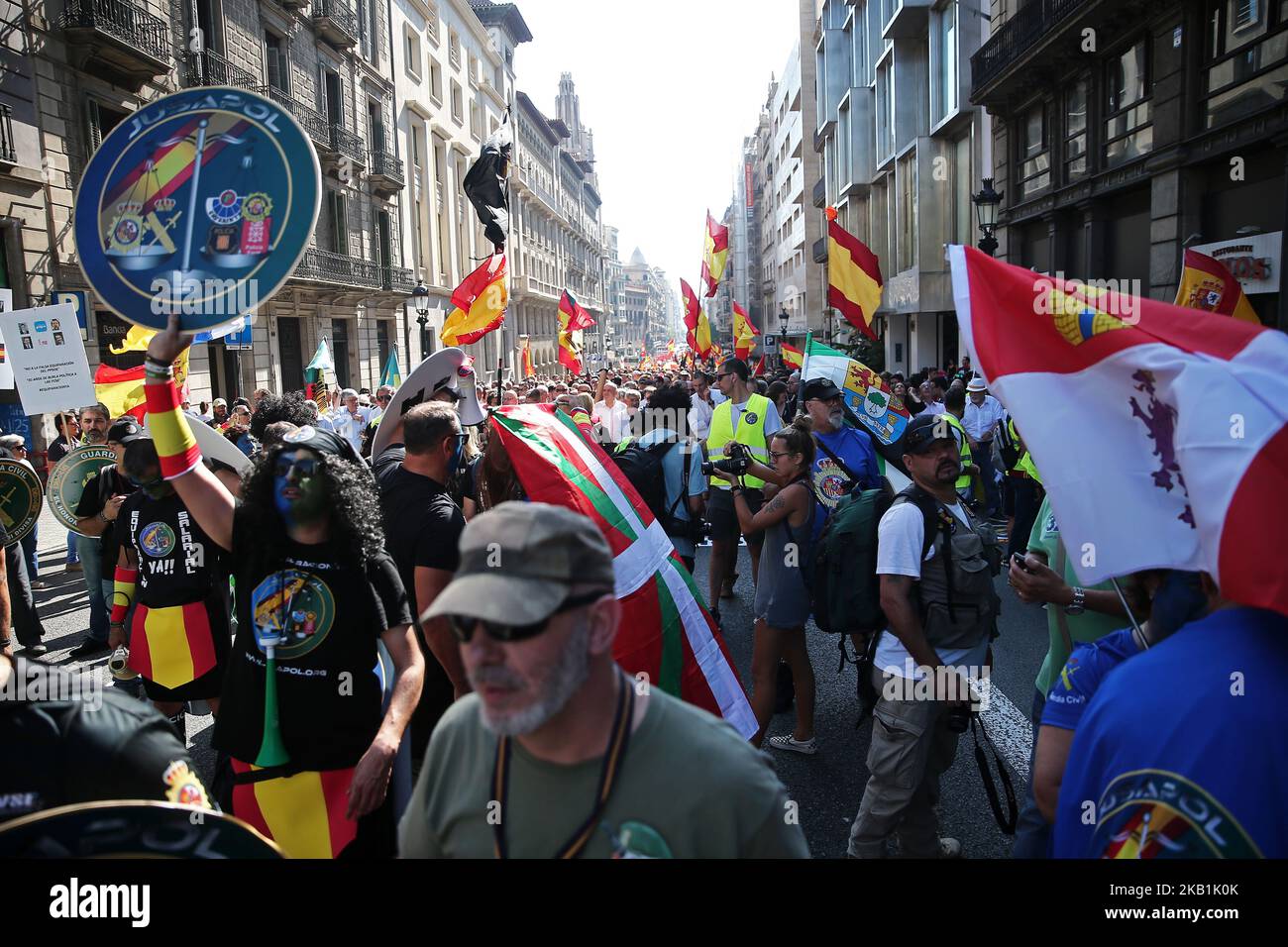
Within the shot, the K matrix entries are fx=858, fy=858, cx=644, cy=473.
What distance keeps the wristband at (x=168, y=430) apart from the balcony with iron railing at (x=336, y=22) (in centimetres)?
2857

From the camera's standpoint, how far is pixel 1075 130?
1720 cm

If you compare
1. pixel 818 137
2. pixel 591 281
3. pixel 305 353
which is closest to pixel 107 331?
pixel 305 353

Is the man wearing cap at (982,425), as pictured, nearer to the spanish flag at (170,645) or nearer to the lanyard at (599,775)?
the spanish flag at (170,645)

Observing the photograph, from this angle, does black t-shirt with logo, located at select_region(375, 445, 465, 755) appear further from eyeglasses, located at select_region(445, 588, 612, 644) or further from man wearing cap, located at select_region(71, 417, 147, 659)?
man wearing cap, located at select_region(71, 417, 147, 659)

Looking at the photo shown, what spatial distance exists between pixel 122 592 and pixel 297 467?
2.51 meters

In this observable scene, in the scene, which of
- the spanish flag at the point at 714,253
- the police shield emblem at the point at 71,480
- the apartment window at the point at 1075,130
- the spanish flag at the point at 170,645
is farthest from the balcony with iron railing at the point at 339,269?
the spanish flag at the point at 170,645

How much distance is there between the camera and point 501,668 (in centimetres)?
145

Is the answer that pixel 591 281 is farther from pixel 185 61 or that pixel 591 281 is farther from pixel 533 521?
pixel 533 521

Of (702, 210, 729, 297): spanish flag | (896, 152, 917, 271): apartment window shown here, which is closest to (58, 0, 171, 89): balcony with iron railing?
(702, 210, 729, 297): spanish flag

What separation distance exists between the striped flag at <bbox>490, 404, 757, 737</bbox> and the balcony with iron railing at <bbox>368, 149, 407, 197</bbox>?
30.7 m

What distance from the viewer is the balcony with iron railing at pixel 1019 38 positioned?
1596cm

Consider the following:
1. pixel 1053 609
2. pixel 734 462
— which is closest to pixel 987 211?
pixel 734 462

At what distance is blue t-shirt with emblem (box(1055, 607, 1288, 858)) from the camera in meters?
1.51

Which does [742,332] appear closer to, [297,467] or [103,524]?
[103,524]
